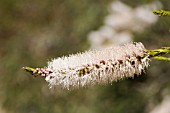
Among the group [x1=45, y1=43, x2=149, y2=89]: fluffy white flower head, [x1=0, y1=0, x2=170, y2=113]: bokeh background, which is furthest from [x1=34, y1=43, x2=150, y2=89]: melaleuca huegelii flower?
[x1=0, y1=0, x2=170, y2=113]: bokeh background

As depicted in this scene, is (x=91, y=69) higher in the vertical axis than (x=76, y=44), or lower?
lower

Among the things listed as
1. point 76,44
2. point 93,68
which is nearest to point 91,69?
point 93,68

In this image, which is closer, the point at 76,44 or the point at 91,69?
the point at 91,69

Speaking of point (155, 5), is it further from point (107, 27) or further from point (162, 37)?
point (107, 27)

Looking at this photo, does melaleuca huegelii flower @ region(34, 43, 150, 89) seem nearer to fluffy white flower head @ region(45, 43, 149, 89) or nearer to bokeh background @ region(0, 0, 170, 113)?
fluffy white flower head @ region(45, 43, 149, 89)

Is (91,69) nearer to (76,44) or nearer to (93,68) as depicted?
(93,68)

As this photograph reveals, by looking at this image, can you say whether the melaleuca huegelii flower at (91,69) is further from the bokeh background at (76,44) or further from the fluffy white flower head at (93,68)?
the bokeh background at (76,44)
